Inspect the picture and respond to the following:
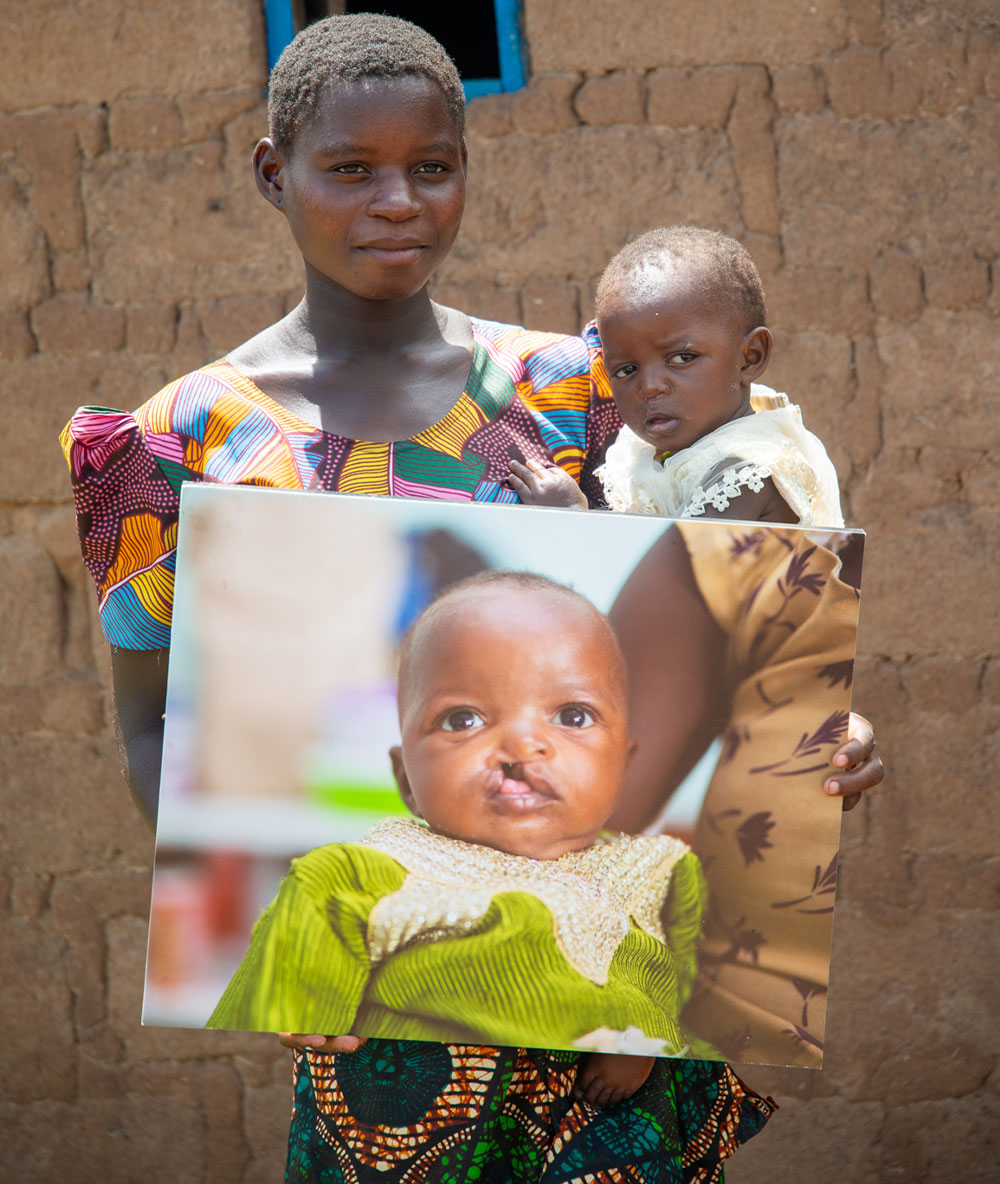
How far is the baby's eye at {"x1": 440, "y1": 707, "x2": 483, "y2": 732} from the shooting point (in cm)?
118

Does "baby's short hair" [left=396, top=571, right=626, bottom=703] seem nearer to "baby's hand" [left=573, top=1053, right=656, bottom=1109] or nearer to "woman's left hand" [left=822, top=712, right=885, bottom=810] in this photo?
"woman's left hand" [left=822, top=712, right=885, bottom=810]

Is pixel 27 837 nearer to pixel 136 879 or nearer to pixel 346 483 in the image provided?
pixel 136 879

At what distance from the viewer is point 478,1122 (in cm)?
130

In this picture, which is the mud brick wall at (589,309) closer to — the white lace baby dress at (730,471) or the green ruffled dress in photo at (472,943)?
the white lace baby dress at (730,471)

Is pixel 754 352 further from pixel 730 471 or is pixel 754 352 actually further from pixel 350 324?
pixel 350 324

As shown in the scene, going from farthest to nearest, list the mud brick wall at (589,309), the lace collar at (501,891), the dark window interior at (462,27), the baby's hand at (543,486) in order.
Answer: the dark window interior at (462,27) < the mud brick wall at (589,309) < the baby's hand at (543,486) < the lace collar at (501,891)

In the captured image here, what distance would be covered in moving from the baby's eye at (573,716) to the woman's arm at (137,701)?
1.55ft

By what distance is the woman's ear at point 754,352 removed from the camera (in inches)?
61.7

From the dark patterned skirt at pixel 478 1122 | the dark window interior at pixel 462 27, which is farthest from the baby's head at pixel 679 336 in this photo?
the dark window interior at pixel 462 27

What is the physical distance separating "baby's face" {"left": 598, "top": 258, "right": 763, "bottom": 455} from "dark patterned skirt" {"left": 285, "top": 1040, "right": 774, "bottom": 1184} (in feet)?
2.36

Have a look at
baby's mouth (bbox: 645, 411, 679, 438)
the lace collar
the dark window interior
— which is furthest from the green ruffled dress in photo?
the dark window interior

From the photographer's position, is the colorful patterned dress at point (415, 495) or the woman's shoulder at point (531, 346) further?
the woman's shoulder at point (531, 346)

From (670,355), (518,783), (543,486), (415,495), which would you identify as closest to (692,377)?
(670,355)

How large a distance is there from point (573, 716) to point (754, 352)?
2.01ft
